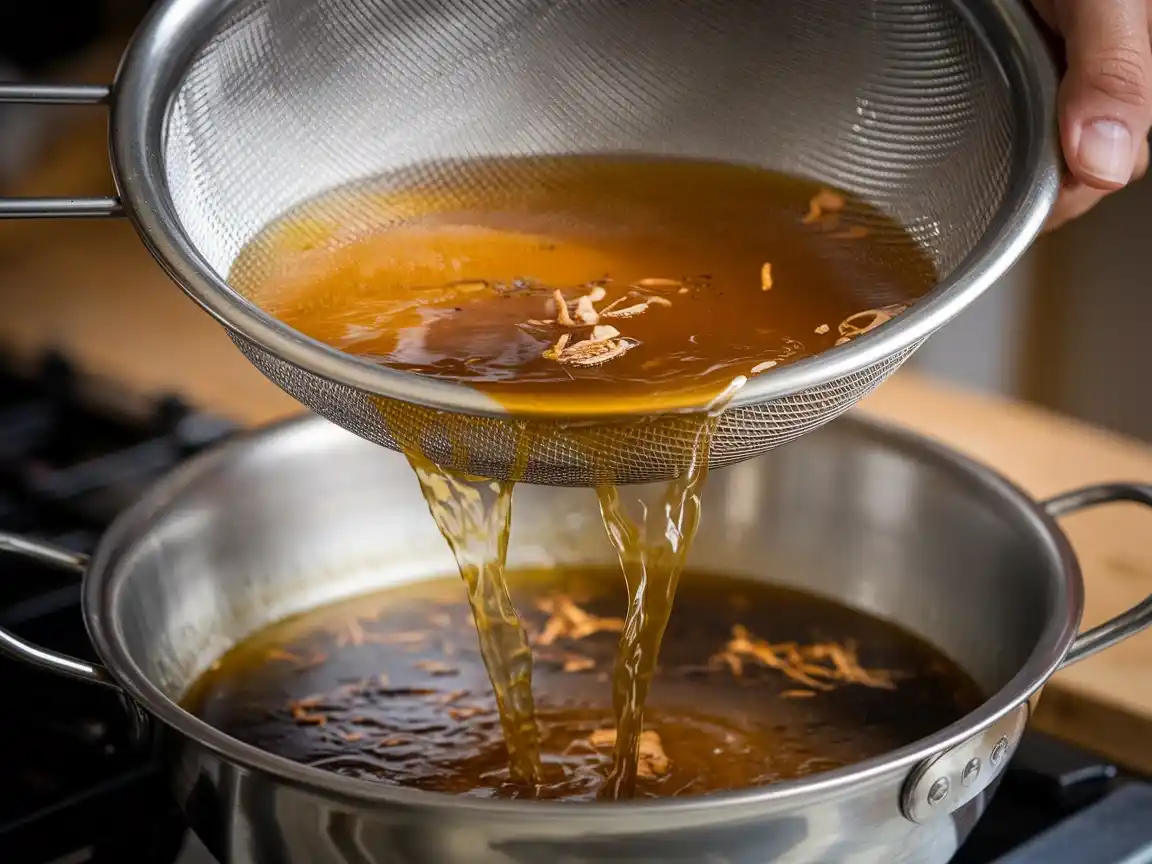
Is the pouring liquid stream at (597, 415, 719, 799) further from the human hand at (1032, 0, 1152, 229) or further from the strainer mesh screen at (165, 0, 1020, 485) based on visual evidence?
the human hand at (1032, 0, 1152, 229)

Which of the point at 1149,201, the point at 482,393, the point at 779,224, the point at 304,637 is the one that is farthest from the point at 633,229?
the point at 1149,201

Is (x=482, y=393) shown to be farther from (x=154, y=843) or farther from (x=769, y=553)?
(x=769, y=553)

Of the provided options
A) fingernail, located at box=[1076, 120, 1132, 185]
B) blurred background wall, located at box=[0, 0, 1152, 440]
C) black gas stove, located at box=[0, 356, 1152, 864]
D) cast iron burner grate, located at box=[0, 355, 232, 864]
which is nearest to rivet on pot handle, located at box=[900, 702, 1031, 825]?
black gas stove, located at box=[0, 356, 1152, 864]

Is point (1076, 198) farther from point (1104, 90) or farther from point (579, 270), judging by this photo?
point (579, 270)

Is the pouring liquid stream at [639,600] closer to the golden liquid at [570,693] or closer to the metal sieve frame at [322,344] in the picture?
the golden liquid at [570,693]

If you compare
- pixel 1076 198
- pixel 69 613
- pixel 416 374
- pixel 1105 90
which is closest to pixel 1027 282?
pixel 1076 198

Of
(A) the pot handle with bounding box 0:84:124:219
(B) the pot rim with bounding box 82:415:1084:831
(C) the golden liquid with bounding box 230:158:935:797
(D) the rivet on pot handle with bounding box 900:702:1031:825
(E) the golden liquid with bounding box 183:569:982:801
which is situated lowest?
(E) the golden liquid with bounding box 183:569:982:801

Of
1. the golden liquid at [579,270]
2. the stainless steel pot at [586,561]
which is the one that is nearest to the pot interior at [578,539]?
the stainless steel pot at [586,561]
